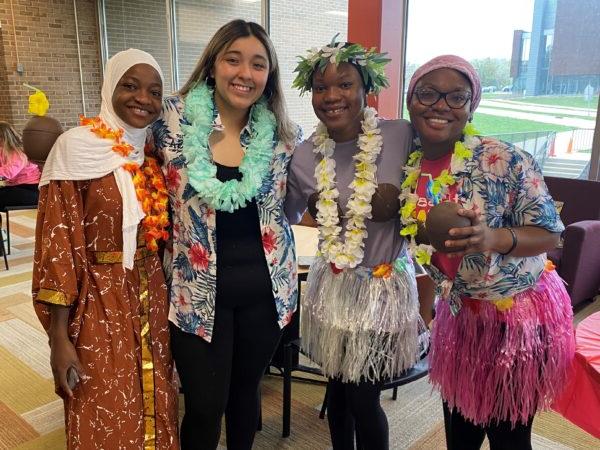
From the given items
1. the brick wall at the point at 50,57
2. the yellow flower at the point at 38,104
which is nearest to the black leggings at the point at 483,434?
the yellow flower at the point at 38,104

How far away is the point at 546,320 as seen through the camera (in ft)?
4.43

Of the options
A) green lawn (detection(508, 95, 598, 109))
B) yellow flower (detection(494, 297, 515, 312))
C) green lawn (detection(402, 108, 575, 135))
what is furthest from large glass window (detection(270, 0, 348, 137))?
yellow flower (detection(494, 297, 515, 312))

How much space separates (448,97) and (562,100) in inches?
134

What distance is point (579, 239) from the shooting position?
3.40m

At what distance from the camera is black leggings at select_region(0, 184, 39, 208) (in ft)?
15.3

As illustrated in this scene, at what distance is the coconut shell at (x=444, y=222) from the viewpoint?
1050mm

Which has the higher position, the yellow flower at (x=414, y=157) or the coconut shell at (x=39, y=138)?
the coconut shell at (x=39, y=138)

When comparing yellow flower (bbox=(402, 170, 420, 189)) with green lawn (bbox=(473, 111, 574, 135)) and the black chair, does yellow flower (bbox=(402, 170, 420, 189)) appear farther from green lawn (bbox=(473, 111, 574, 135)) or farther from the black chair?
Answer: green lawn (bbox=(473, 111, 574, 135))

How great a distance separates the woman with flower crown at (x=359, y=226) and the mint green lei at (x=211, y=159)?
0.14 meters

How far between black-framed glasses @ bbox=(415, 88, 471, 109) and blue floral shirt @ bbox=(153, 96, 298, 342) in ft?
1.61

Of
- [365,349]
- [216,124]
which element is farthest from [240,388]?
[216,124]

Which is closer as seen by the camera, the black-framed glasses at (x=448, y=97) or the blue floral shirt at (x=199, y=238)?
the black-framed glasses at (x=448, y=97)

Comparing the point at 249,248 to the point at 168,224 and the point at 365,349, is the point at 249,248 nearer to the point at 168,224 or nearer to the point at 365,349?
the point at 168,224

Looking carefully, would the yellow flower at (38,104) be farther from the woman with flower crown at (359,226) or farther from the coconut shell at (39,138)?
the woman with flower crown at (359,226)
